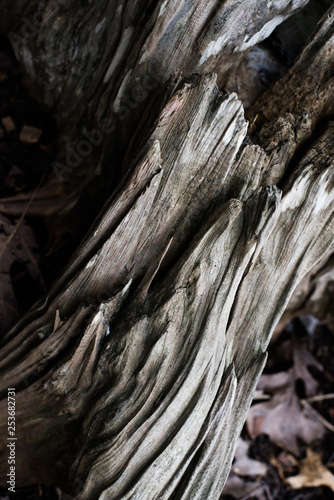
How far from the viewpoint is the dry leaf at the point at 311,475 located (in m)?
2.87

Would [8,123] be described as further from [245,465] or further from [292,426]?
[292,426]

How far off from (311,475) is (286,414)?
39 cm

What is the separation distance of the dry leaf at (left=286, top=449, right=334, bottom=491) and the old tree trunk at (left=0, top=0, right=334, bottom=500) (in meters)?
1.51

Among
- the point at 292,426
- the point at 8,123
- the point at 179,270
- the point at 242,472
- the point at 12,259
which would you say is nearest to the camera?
the point at 179,270

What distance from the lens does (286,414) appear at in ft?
10.0

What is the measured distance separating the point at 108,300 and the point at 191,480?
2.35ft

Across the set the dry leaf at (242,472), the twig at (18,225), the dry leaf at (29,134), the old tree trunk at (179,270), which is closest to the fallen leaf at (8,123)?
the dry leaf at (29,134)

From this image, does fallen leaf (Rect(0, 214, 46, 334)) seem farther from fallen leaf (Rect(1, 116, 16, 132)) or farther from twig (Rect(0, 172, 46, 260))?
fallen leaf (Rect(1, 116, 16, 132))

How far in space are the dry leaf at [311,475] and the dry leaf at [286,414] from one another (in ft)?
0.33

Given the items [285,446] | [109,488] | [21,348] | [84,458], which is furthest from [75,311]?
[285,446]

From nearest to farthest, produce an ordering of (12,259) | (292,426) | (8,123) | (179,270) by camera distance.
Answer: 1. (179,270)
2. (12,259)
3. (8,123)
4. (292,426)

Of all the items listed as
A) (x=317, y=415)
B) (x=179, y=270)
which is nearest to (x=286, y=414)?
(x=317, y=415)

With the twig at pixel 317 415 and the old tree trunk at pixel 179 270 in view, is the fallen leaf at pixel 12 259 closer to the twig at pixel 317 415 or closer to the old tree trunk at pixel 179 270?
the old tree trunk at pixel 179 270

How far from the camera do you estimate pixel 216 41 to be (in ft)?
6.01
